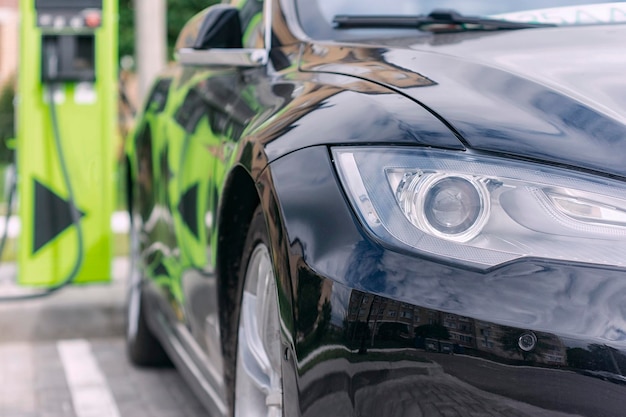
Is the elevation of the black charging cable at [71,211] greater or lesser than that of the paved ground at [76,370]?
greater

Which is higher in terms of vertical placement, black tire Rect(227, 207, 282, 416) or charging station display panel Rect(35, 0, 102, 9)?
charging station display panel Rect(35, 0, 102, 9)

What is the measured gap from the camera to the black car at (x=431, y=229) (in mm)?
1795

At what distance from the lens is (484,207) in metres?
1.97

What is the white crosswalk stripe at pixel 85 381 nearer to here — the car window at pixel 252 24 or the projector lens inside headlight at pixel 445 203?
the car window at pixel 252 24

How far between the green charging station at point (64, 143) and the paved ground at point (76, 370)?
283mm

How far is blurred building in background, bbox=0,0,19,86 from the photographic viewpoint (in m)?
26.1

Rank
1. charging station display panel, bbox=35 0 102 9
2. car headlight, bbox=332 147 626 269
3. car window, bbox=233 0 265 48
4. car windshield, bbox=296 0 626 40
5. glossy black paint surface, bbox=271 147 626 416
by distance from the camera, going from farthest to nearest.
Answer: charging station display panel, bbox=35 0 102 9
car window, bbox=233 0 265 48
car windshield, bbox=296 0 626 40
car headlight, bbox=332 147 626 269
glossy black paint surface, bbox=271 147 626 416

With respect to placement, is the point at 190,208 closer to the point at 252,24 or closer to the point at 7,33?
the point at 252,24

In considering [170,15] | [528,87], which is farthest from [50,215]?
[170,15]

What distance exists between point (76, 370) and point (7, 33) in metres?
22.6

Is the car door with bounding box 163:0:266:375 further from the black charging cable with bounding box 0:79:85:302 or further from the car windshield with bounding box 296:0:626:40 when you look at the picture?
the black charging cable with bounding box 0:79:85:302

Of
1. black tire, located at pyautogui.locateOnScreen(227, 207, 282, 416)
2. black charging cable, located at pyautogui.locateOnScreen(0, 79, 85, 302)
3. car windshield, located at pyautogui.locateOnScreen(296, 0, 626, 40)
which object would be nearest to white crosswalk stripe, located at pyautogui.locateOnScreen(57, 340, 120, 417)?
black charging cable, located at pyautogui.locateOnScreen(0, 79, 85, 302)

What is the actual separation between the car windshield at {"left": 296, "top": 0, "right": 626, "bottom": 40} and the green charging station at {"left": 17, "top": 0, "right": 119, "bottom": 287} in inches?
128

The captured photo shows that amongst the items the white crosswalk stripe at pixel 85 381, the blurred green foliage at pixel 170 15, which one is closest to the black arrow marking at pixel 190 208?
the white crosswalk stripe at pixel 85 381
